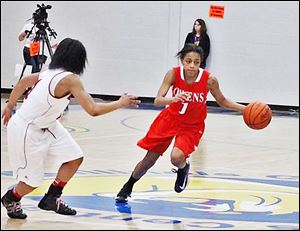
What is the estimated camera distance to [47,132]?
18.4 feet

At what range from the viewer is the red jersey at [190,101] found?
6.47m

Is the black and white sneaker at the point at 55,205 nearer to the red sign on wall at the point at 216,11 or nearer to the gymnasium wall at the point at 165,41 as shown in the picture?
the gymnasium wall at the point at 165,41

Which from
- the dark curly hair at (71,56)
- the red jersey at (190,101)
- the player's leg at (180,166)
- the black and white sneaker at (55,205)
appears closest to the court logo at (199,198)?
the player's leg at (180,166)

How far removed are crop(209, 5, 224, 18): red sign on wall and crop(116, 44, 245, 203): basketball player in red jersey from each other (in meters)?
9.91

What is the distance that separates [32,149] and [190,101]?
152cm

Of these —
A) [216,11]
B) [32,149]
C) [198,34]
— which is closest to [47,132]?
[32,149]

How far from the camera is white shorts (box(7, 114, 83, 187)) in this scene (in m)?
5.49

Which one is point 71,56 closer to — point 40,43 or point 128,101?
point 128,101

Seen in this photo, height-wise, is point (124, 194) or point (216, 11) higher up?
point (216, 11)

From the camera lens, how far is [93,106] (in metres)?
5.37

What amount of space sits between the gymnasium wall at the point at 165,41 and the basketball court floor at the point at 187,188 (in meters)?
4.33

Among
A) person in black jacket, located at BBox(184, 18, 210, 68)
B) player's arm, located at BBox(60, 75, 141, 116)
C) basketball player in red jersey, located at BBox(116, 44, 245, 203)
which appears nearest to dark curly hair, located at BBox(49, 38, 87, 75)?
player's arm, located at BBox(60, 75, 141, 116)

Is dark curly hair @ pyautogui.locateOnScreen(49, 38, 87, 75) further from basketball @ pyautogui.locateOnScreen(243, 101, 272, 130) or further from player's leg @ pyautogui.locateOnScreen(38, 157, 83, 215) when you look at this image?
basketball @ pyautogui.locateOnScreen(243, 101, 272, 130)

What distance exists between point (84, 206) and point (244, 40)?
34.6ft
